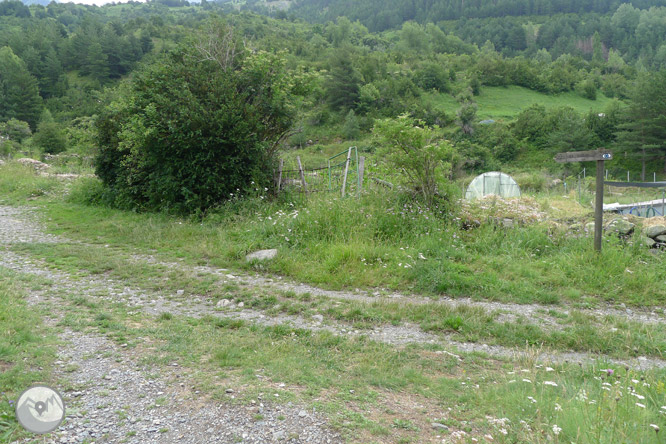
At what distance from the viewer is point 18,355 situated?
4148 millimetres

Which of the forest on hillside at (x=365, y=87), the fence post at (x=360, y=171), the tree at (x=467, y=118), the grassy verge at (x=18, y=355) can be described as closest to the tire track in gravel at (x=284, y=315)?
the grassy verge at (x=18, y=355)

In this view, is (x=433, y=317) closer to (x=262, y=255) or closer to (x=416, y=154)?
(x=262, y=255)

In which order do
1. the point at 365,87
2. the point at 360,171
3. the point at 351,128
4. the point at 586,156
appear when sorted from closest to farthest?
the point at 586,156
the point at 360,171
the point at 351,128
the point at 365,87

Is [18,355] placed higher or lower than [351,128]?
lower

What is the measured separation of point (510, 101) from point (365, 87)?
21152 millimetres

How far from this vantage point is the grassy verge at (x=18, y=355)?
313 cm

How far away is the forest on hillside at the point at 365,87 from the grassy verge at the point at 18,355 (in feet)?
27.7

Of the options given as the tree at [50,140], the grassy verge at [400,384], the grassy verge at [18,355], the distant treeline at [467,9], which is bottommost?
the grassy verge at [400,384]

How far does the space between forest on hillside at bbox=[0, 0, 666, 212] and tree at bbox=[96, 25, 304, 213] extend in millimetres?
300

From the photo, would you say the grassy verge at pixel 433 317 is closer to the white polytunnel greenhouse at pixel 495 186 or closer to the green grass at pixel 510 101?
the white polytunnel greenhouse at pixel 495 186

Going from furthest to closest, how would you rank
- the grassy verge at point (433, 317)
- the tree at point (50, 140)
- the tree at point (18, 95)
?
the tree at point (18, 95) < the tree at point (50, 140) < the grassy verge at point (433, 317)

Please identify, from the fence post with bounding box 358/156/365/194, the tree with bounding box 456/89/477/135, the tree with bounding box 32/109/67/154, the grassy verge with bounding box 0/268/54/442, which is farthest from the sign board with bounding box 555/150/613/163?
the tree with bounding box 456/89/477/135

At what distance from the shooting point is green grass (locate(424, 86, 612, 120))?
5603 cm

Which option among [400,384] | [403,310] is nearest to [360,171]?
[403,310]
